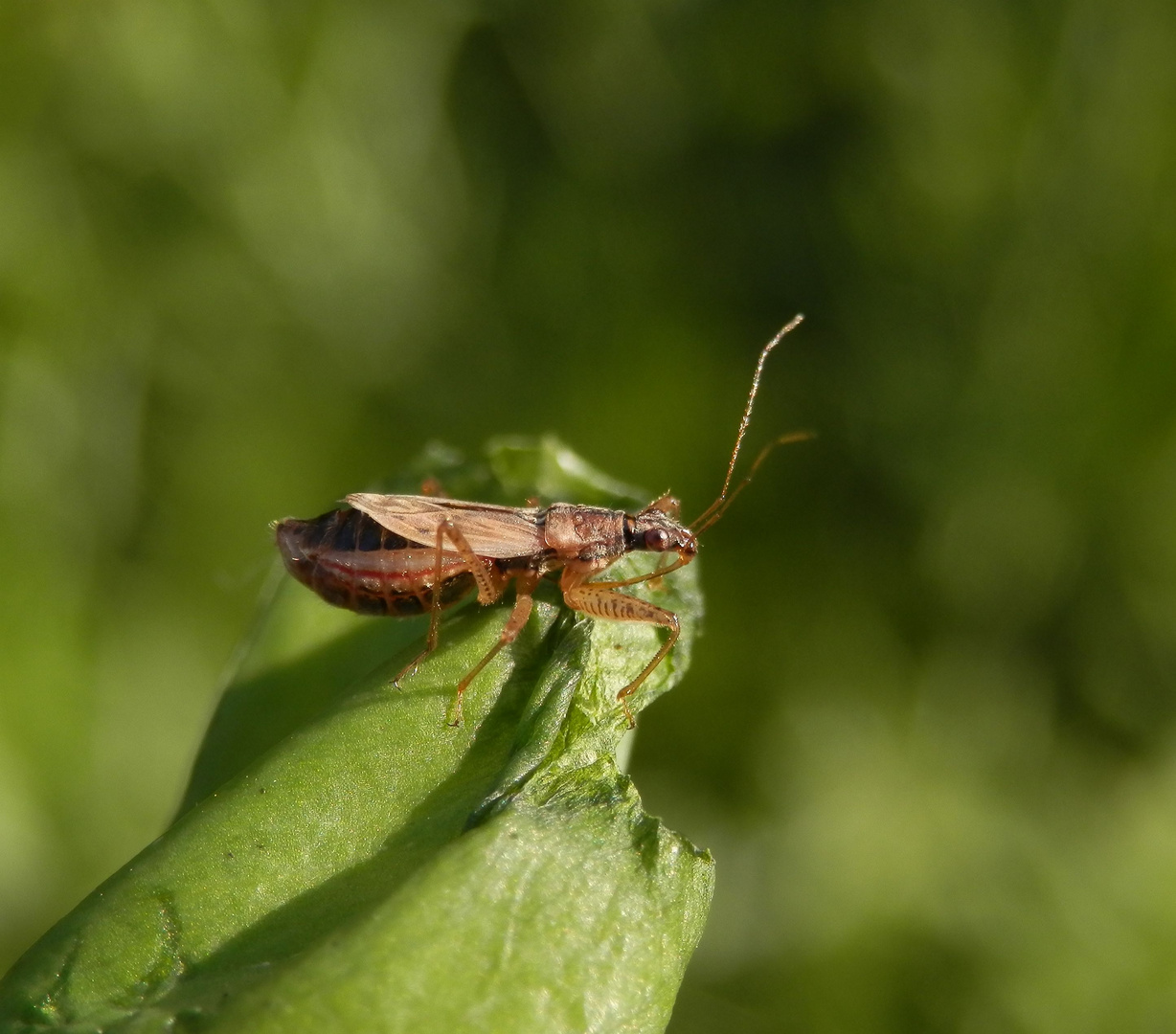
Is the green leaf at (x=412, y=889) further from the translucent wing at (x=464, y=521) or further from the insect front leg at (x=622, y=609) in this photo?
the translucent wing at (x=464, y=521)

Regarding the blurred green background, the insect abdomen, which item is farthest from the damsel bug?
the blurred green background

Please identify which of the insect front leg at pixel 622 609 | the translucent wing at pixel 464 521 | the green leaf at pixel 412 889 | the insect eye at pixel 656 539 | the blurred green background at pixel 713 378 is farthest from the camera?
the blurred green background at pixel 713 378

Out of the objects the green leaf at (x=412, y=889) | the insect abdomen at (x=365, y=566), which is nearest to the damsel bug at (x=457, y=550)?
the insect abdomen at (x=365, y=566)

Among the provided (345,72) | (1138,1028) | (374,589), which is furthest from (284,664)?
(345,72)

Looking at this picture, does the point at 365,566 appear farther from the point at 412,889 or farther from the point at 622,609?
the point at 412,889

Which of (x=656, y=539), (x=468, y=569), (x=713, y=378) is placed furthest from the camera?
(x=713, y=378)

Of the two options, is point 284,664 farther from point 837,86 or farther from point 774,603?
point 837,86

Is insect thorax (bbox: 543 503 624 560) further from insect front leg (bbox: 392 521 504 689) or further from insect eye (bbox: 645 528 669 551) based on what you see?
insect front leg (bbox: 392 521 504 689)

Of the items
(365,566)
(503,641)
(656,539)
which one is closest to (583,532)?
(656,539)
